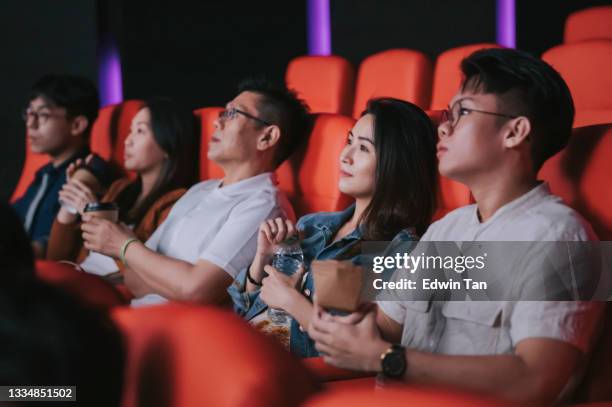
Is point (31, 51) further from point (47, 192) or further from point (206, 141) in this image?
point (206, 141)

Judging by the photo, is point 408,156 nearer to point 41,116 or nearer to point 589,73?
point 589,73

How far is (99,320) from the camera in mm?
538

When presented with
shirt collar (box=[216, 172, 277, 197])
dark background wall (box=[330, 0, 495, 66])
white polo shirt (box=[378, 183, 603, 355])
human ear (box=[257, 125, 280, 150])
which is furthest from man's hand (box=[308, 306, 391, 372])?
dark background wall (box=[330, 0, 495, 66])

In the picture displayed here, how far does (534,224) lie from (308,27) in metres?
3.81

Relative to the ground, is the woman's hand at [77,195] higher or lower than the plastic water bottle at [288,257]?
lower

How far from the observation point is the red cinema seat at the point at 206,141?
2.80m

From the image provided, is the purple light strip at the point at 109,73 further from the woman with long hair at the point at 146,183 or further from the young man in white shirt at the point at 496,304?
the young man in white shirt at the point at 496,304

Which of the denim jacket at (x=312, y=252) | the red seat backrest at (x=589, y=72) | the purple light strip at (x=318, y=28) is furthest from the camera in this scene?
the purple light strip at (x=318, y=28)

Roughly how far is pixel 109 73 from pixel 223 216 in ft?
8.99

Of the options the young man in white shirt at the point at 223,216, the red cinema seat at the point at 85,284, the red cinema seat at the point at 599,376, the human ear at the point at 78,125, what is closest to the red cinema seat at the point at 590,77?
the young man in white shirt at the point at 223,216

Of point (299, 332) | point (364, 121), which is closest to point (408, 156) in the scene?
point (364, 121)

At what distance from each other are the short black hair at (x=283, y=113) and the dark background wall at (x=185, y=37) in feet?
7.13

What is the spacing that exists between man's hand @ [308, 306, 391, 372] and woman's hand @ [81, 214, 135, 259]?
1.09 meters

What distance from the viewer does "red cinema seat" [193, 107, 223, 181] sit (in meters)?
2.80
